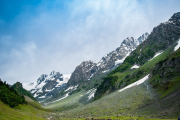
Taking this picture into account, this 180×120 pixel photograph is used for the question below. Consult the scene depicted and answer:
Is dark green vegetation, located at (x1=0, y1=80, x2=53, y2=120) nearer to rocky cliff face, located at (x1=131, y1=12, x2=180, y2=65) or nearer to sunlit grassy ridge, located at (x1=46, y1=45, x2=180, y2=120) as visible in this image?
sunlit grassy ridge, located at (x1=46, y1=45, x2=180, y2=120)

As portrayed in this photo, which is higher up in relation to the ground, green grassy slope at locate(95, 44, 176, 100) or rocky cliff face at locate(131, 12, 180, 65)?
rocky cliff face at locate(131, 12, 180, 65)

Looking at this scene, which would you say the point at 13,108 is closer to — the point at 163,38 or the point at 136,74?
the point at 136,74

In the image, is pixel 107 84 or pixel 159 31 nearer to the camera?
pixel 107 84

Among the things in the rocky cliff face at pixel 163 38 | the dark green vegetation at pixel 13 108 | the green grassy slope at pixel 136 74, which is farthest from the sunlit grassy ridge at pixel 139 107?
the rocky cliff face at pixel 163 38

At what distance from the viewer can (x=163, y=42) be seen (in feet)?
592

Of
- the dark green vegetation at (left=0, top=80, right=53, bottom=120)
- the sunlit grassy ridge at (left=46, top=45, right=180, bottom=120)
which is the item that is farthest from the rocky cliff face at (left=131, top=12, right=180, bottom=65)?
the dark green vegetation at (left=0, top=80, right=53, bottom=120)

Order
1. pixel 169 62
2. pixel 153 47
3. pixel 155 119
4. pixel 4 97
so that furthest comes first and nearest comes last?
pixel 153 47, pixel 169 62, pixel 4 97, pixel 155 119

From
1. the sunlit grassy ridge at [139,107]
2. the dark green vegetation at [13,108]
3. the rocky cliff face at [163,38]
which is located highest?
the rocky cliff face at [163,38]

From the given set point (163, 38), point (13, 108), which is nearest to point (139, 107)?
point (13, 108)

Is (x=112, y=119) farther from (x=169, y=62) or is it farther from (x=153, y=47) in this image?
(x=153, y=47)

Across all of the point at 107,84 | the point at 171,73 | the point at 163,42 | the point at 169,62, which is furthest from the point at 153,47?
the point at 171,73

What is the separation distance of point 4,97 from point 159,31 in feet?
709

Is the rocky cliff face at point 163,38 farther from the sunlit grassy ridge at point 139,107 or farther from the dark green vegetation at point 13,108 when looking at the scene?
the dark green vegetation at point 13,108

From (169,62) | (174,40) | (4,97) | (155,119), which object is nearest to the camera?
(155,119)
